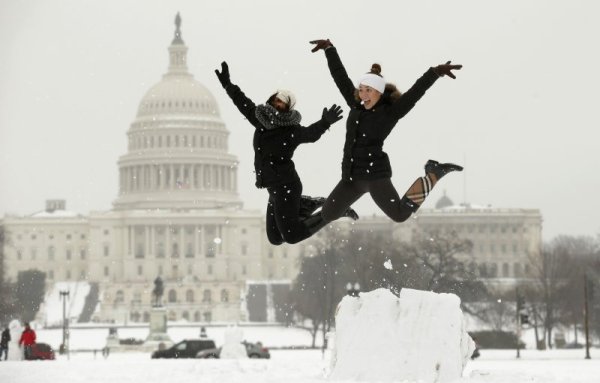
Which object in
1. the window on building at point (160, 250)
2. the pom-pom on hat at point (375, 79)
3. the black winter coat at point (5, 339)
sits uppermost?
the window on building at point (160, 250)

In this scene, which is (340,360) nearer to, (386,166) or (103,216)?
(386,166)

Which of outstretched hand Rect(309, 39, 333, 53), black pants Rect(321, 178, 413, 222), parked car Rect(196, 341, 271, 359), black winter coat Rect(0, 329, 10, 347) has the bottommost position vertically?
parked car Rect(196, 341, 271, 359)

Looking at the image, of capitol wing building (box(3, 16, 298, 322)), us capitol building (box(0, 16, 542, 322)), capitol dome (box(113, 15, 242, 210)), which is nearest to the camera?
us capitol building (box(0, 16, 542, 322))

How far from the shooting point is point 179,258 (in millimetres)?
188750

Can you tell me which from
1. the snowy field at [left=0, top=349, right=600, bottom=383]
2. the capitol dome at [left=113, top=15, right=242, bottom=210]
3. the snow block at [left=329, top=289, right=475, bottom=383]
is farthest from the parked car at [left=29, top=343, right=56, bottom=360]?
the capitol dome at [left=113, top=15, right=242, bottom=210]

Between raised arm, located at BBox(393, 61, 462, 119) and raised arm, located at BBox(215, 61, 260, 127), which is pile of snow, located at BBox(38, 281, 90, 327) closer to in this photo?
raised arm, located at BBox(215, 61, 260, 127)

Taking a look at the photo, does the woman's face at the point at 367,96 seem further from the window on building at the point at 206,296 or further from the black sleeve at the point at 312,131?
the window on building at the point at 206,296

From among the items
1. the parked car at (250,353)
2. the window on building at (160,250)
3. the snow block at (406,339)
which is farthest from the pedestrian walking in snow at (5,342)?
the window on building at (160,250)

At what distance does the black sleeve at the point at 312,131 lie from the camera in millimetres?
9883

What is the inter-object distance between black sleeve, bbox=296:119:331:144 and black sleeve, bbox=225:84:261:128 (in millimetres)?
338

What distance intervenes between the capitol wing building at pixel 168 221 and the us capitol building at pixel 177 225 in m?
0.13

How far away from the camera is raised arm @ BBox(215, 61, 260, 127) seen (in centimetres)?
1002

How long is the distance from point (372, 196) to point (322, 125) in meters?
0.59

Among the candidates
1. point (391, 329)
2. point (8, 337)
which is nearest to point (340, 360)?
point (391, 329)
